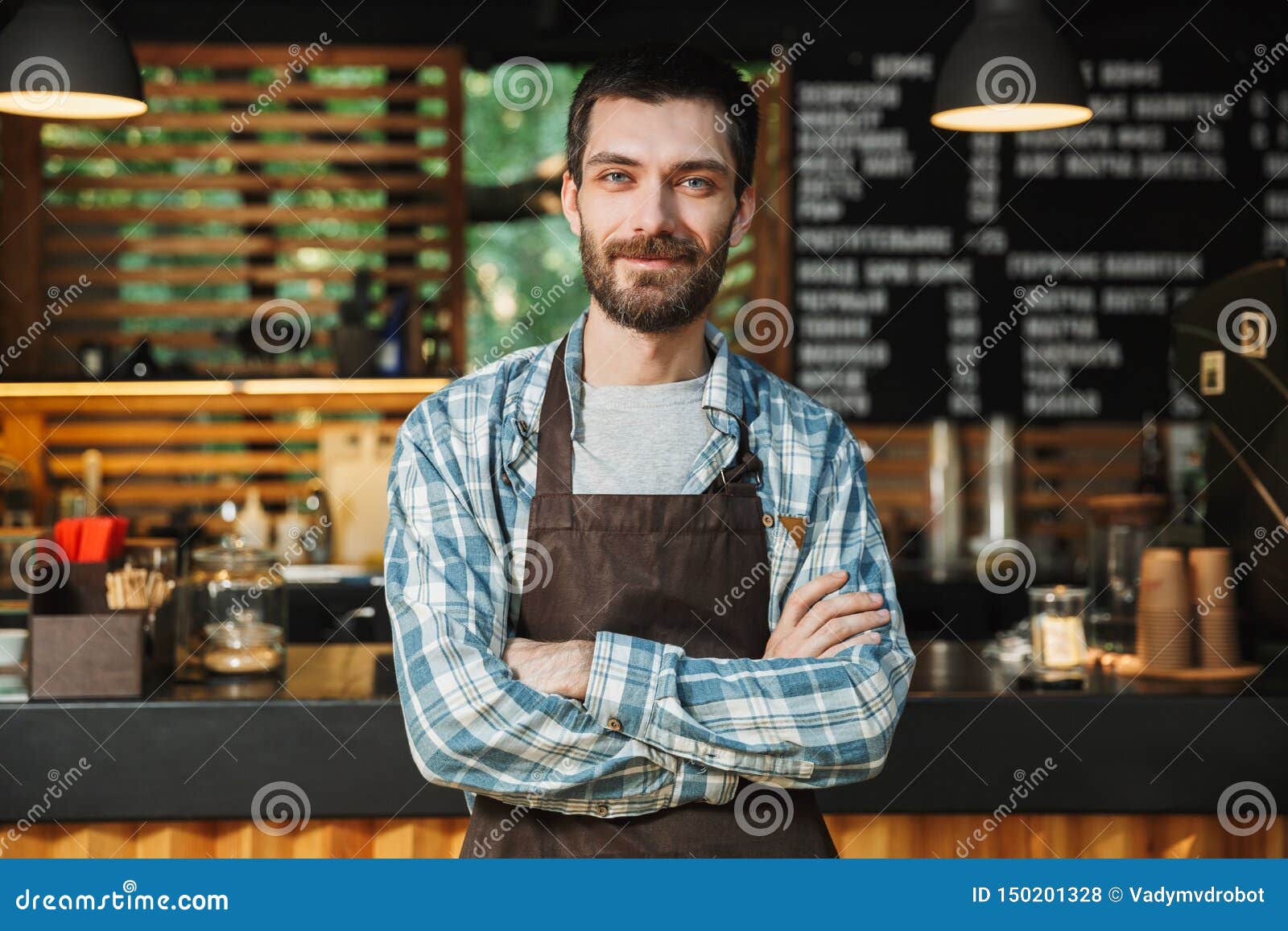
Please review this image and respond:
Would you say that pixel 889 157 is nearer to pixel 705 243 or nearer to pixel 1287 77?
pixel 1287 77

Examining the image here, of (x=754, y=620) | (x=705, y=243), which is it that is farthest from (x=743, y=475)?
(x=705, y=243)

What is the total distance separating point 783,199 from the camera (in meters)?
4.87

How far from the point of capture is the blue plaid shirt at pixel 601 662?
1.63 metres

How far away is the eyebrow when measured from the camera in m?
1.75

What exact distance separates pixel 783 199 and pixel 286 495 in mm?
2088

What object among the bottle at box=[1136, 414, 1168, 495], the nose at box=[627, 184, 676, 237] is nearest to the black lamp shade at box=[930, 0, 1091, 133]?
the bottle at box=[1136, 414, 1168, 495]

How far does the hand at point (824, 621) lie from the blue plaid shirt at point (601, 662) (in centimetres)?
2
